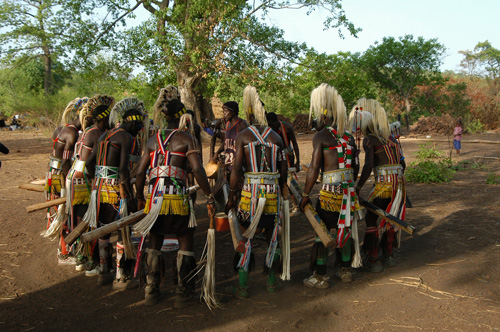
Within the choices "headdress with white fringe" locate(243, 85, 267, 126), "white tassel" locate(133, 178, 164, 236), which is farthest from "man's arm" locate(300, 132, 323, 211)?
"white tassel" locate(133, 178, 164, 236)

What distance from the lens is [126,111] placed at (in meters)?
4.65

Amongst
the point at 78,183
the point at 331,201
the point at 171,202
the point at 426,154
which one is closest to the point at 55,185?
the point at 78,183

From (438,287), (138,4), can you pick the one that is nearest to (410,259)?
(438,287)

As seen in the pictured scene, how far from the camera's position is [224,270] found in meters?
5.04

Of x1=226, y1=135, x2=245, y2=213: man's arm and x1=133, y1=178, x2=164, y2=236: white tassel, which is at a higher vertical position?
x1=226, y1=135, x2=245, y2=213: man's arm

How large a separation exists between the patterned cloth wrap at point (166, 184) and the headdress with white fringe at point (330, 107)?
150 cm

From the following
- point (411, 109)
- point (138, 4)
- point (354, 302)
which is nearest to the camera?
point (354, 302)

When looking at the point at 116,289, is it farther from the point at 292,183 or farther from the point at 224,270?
the point at 292,183

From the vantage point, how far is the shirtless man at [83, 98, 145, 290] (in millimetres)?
4453

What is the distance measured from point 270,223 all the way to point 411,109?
30940 mm

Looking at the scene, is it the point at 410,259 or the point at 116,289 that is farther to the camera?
the point at 410,259

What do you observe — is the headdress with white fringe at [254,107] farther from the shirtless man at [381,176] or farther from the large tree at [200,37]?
the large tree at [200,37]

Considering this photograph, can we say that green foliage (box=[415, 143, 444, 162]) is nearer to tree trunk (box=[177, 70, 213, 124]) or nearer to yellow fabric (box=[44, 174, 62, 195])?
yellow fabric (box=[44, 174, 62, 195])

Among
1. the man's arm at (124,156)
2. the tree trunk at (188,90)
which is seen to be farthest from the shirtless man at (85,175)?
the tree trunk at (188,90)
